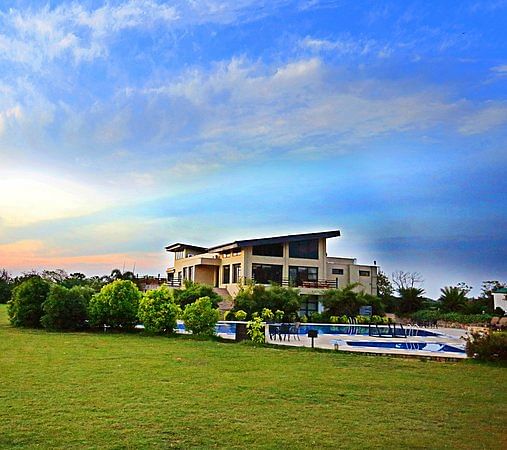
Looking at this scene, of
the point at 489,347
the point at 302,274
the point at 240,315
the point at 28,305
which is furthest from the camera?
the point at 302,274

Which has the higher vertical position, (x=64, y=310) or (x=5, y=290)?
(x=5, y=290)

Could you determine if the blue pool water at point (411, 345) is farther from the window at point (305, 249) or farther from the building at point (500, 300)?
the window at point (305, 249)

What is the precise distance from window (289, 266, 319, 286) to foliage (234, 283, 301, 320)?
5961mm

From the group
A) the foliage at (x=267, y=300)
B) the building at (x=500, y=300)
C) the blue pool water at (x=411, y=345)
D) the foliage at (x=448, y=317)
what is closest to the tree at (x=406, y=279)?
the building at (x=500, y=300)

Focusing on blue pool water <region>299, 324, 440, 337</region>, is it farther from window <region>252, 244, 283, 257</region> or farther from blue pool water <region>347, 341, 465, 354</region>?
window <region>252, 244, 283, 257</region>

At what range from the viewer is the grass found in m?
5.58

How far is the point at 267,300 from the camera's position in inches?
1118

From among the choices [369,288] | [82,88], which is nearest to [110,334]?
[82,88]

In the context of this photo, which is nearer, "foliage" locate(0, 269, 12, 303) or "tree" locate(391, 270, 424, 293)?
"foliage" locate(0, 269, 12, 303)

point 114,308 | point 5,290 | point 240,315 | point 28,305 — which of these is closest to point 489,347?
point 114,308

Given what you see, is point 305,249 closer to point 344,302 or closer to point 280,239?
point 280,239

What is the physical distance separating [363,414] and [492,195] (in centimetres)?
960

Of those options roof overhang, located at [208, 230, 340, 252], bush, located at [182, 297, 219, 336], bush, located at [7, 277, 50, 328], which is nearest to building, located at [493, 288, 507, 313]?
roof overhang, located at [208, 230, 340, 252]

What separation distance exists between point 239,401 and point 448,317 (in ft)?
85.0
